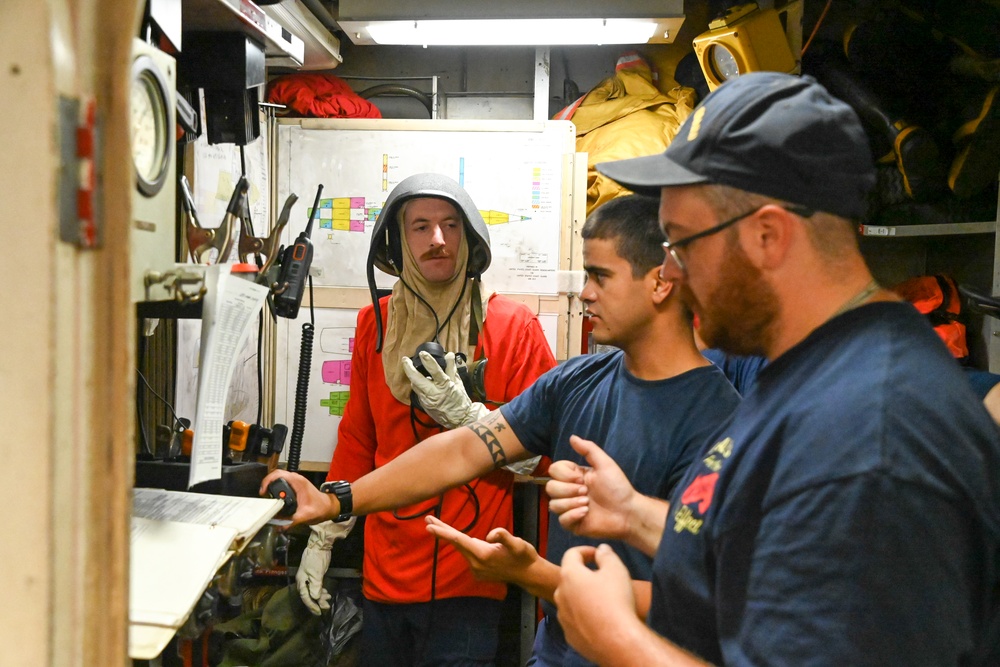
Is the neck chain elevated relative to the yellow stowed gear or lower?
lower

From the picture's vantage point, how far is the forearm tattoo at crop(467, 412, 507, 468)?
1.73 meters

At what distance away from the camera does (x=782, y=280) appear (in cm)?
86

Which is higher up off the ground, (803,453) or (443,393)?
(803,453)

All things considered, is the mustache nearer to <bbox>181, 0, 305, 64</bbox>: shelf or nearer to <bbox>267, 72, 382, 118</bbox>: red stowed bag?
<bbox>181, 0, 305, 64</bbox>: shelf

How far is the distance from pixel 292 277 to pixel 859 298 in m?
0.85

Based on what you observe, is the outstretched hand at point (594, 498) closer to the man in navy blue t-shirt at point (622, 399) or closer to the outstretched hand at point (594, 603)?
the man in navy blue t-shirt at point (622, 399)

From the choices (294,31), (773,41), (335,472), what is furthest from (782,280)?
(294,31)

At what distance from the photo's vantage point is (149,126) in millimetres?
907

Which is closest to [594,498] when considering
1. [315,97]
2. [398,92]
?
[315,97]

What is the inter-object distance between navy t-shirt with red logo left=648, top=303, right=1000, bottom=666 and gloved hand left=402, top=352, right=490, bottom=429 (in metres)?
1.36

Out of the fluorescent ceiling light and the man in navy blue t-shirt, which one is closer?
the man in navy blue t-shirt

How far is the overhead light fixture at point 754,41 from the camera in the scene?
7.97ft

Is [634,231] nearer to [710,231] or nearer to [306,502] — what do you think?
[710,231]

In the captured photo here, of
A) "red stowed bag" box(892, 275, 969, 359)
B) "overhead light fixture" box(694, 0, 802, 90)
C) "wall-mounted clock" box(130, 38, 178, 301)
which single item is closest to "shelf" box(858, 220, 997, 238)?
"red stowed bag" box(892, 275, 969, 359)
